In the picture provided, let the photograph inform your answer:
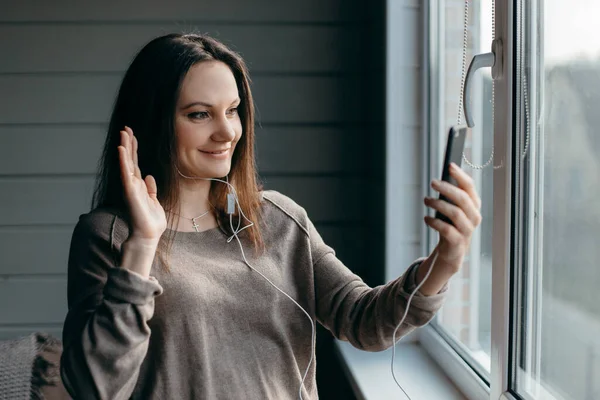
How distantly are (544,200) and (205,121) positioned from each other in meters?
0.69

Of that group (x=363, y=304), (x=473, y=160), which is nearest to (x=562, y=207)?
(x=363, y=304)

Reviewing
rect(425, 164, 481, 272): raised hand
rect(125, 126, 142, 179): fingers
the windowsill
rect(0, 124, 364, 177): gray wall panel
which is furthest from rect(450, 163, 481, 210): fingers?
rect(0, 124, 364, 177): gray wall panel

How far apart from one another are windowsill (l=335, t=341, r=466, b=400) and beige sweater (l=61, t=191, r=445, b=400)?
32 centimetres

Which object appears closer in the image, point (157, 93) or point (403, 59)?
point (157, 93)

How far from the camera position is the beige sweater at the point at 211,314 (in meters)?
1.23

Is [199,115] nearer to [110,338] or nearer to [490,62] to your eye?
[110,338]

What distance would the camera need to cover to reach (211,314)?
1.41 m

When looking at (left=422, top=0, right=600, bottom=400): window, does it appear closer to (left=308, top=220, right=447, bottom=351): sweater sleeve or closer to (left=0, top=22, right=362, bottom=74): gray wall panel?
(left=308, top=220, right=447, bottom=351): sweater sleeve

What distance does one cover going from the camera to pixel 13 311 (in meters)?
2.40

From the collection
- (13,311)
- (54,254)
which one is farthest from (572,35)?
(13,311)

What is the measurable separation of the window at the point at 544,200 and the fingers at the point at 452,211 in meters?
0.20

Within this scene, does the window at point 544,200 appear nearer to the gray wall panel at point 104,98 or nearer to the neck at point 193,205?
the neck at point 193,205

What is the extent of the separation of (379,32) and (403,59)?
14cm

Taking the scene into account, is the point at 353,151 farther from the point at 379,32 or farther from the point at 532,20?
the point at 532,20
